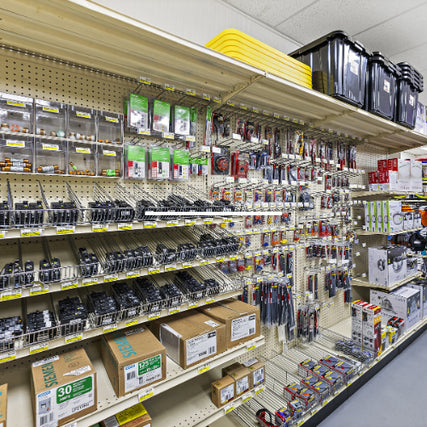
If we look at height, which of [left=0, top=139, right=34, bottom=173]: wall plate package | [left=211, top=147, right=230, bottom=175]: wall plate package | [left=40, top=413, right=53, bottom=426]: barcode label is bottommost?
[left=40, top=413, right=53, bottom=426]: barcode label

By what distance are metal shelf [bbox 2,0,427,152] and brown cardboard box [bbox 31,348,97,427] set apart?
5.29 ft

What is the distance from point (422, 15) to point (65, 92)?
3.29m

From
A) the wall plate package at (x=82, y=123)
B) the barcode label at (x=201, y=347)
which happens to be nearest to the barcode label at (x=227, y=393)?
the barcode label at (x=201, y=347)

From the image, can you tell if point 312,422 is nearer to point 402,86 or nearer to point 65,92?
point 65,92

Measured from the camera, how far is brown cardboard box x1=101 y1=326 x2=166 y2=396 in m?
1.38

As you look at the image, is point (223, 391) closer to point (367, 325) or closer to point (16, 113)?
point (367, 325)

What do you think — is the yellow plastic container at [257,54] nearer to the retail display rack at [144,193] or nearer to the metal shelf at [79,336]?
the retail display rack at [144,193]

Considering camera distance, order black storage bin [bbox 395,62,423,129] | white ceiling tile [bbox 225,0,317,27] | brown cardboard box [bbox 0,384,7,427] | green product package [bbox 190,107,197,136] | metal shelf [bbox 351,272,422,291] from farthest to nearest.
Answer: metal shelf [bbox 351,272,422,291] → black storage bin [bbox 395,62,423,129] → white ceiling tile [bbox 225,0,317,27] → green product package [bbox 190,107,197,136] → brown cardboard box [bbox 0,384,7,427]

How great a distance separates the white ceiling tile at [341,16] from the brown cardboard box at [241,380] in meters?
3.07

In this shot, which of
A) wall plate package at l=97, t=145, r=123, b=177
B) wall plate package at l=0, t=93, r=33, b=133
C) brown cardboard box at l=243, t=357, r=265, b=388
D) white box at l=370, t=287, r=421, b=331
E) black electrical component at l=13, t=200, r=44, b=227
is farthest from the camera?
white box at l=370, t=287, r=421, b=331

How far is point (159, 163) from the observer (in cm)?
190

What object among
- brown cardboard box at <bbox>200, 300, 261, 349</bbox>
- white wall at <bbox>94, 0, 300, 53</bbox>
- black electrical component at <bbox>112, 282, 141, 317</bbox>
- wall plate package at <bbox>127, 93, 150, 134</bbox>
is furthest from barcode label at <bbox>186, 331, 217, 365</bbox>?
white wall at <bbox>94, 0, 300, 53</bbox>

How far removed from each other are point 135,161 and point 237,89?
0.91 m

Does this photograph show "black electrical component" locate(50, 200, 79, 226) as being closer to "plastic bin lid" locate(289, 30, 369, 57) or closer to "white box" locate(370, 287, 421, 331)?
"plastic bin lid" locate(289, 30, 369, 57)
